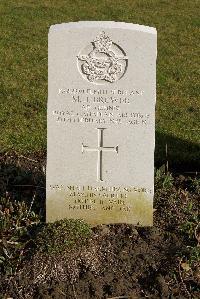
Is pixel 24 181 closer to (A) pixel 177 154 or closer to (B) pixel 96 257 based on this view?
(B) pixel 96 257

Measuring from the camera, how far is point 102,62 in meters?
4.23

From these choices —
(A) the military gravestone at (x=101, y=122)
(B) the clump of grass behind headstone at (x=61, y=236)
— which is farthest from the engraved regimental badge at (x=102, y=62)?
(B) the clump of grass behind headstone at (x=61, y=236)

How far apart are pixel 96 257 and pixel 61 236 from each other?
1.01ft

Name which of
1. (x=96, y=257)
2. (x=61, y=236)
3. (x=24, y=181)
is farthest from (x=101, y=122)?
(x=24, y=181)

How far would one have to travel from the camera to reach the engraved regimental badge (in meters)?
4.20

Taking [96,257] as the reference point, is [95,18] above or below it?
above

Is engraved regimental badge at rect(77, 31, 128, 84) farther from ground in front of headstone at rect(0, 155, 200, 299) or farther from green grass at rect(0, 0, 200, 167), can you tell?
green grass at rect(0, 0, 200, 167)

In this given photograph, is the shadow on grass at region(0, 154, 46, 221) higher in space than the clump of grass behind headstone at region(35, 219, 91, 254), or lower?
higher

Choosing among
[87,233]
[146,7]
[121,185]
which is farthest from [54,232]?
[146,7]

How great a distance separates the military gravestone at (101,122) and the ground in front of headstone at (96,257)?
206 mm

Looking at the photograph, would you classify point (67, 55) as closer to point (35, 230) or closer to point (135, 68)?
point (135, 68)

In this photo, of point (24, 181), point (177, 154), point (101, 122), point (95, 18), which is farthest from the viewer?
point (95, 18)

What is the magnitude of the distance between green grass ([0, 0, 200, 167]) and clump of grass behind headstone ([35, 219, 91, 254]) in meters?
1.89

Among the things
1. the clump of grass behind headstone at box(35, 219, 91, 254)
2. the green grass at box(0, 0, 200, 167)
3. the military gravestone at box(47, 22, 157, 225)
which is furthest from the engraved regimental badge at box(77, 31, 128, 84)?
the green grass at box(0, 0, 200, 167)
